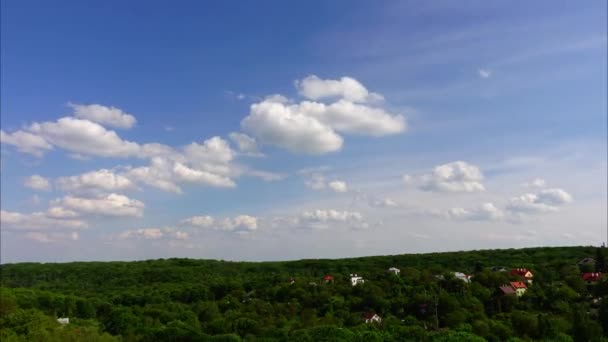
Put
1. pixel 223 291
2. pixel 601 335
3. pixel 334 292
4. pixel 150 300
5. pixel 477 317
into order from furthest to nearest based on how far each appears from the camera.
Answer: pixel 223 291, pixel 150 300, pixel 334 292, pixel 477 317, pixel 601 335

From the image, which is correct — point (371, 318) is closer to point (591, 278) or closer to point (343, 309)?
point (343, 309)

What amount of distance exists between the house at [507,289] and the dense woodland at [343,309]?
1.11 meters

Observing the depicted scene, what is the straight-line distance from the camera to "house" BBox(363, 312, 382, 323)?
75.6 meters

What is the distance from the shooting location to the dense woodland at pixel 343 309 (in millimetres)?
58375

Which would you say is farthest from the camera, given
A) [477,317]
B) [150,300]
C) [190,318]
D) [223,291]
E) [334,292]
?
[223,291]

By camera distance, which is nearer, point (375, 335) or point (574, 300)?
point (375, 335)

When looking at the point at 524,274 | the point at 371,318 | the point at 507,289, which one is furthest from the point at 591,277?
the point at 371,318

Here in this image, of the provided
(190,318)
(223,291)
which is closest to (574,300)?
(190,318)

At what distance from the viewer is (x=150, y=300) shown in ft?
336

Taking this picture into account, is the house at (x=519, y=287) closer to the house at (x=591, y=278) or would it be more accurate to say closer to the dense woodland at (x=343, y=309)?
the dense woodland at (x=343, y=309)

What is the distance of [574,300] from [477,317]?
1991cm

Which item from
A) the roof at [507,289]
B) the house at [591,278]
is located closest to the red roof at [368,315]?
the roof at [507,289]

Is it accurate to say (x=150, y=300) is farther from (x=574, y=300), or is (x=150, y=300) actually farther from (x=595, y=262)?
(x=595, y=262)

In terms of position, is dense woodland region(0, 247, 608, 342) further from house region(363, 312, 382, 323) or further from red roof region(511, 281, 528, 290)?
red roof region(511, 281, 528, 290)
